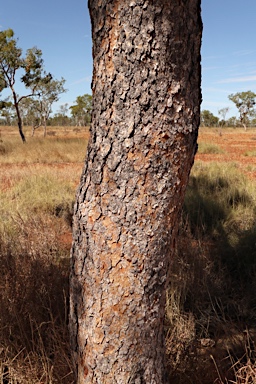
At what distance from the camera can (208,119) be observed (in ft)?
212

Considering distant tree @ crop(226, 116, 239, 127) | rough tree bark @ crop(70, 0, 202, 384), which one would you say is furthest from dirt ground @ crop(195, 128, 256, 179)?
distant tree @ crop(226, 116, 239, 127)

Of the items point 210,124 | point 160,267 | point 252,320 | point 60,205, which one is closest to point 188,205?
point 60,205

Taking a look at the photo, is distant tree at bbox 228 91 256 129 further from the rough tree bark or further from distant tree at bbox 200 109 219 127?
the rough tree bark

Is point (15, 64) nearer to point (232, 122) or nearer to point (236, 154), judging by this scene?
point (236, 154)

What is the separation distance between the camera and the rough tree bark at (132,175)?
53.7 inches

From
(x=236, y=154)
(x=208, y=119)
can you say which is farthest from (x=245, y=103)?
(x=236, y=154)

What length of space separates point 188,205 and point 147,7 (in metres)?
4.33

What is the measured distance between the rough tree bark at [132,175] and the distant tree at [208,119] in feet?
214

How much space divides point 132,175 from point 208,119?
66.3m

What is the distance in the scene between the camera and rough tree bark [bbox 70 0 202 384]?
53.7 inches

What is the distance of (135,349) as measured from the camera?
162 centimetres

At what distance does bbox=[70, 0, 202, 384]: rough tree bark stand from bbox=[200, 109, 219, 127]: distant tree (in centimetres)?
6538

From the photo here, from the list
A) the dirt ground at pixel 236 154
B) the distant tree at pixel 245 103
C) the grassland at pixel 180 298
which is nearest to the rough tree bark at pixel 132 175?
the grassland at pixel 180 298

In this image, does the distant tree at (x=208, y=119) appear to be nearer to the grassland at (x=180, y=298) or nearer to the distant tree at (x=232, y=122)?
the distant tree at (x=232, y=122)
